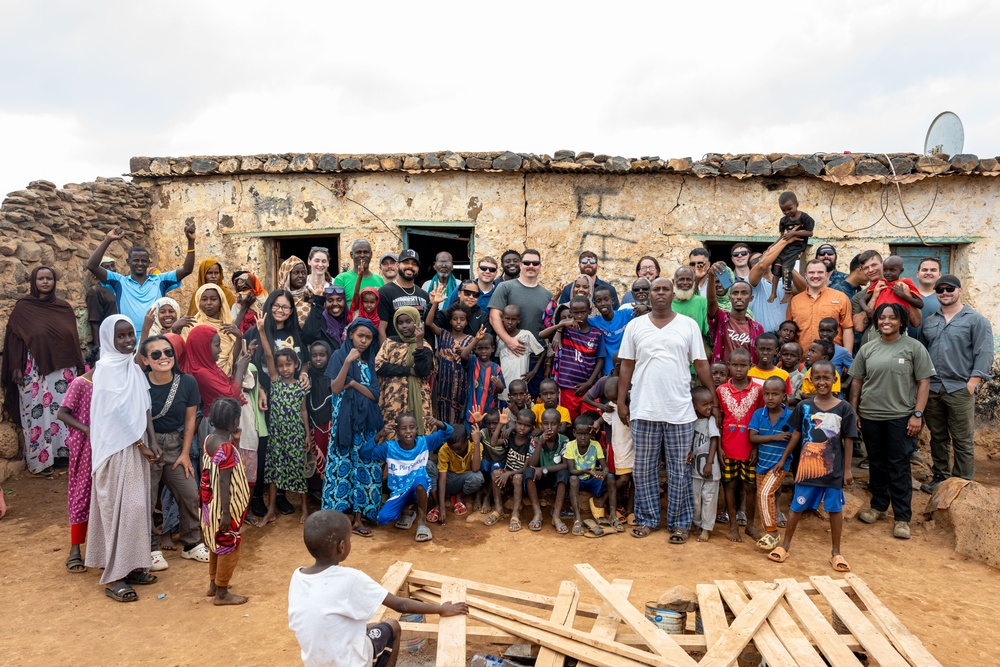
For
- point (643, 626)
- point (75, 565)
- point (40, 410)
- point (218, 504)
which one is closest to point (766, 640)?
point (643, 626)

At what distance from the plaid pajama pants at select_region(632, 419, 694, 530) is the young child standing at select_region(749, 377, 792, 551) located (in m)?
0.48

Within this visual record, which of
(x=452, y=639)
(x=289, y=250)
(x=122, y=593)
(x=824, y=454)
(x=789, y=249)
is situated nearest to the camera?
(x=452, y=639)

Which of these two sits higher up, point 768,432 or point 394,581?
point 768,432

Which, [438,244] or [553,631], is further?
[438,244]

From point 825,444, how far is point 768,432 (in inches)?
16.1

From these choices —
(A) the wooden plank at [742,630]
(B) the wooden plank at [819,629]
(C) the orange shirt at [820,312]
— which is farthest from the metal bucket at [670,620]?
(C) the orange shirt at [820,312]

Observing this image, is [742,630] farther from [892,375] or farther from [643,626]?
[892,375]

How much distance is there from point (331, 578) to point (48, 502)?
454 centimetres

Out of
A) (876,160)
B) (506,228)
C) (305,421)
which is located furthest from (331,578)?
(876,160)

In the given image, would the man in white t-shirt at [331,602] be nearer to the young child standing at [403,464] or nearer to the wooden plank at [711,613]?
the wooden plank at [711,613]

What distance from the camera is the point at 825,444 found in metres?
4.51

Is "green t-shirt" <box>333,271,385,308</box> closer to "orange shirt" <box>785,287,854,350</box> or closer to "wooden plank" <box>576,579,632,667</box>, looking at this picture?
"wooden plank" <box>576,579,632,667</box>

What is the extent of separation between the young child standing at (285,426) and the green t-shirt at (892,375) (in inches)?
170

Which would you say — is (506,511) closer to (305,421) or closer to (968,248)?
(305,421)
